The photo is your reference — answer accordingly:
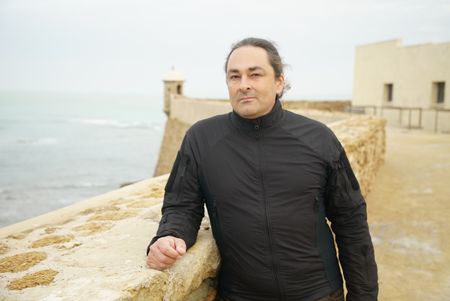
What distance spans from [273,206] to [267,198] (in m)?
0.05

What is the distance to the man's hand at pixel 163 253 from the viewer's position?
1.93 meters

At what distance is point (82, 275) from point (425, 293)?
3.04 meters

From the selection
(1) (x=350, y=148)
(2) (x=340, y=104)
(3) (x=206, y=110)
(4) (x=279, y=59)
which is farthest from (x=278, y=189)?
(2) (x=340, y=104)

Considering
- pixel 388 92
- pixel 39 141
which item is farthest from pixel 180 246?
pixel 39 141

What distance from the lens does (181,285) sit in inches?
79.4

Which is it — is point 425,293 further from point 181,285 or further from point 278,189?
point 181,285

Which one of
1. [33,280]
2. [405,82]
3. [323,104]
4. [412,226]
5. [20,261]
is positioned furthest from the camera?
[323,104]

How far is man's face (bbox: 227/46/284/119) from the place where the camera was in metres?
2.26

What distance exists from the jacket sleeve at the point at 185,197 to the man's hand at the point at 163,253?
191 millimetres

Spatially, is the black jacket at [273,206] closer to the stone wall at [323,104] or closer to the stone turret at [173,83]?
the stone wall at [323,104]

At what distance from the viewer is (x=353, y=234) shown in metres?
2.32

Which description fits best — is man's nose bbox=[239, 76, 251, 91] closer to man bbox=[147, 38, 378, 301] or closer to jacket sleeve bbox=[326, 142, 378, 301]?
man bbox=[147, 38, 378, 301]

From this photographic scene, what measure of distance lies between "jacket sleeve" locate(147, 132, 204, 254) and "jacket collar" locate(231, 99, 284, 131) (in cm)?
31

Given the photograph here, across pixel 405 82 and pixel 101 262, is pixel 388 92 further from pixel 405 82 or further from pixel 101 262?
pixel 101 262
